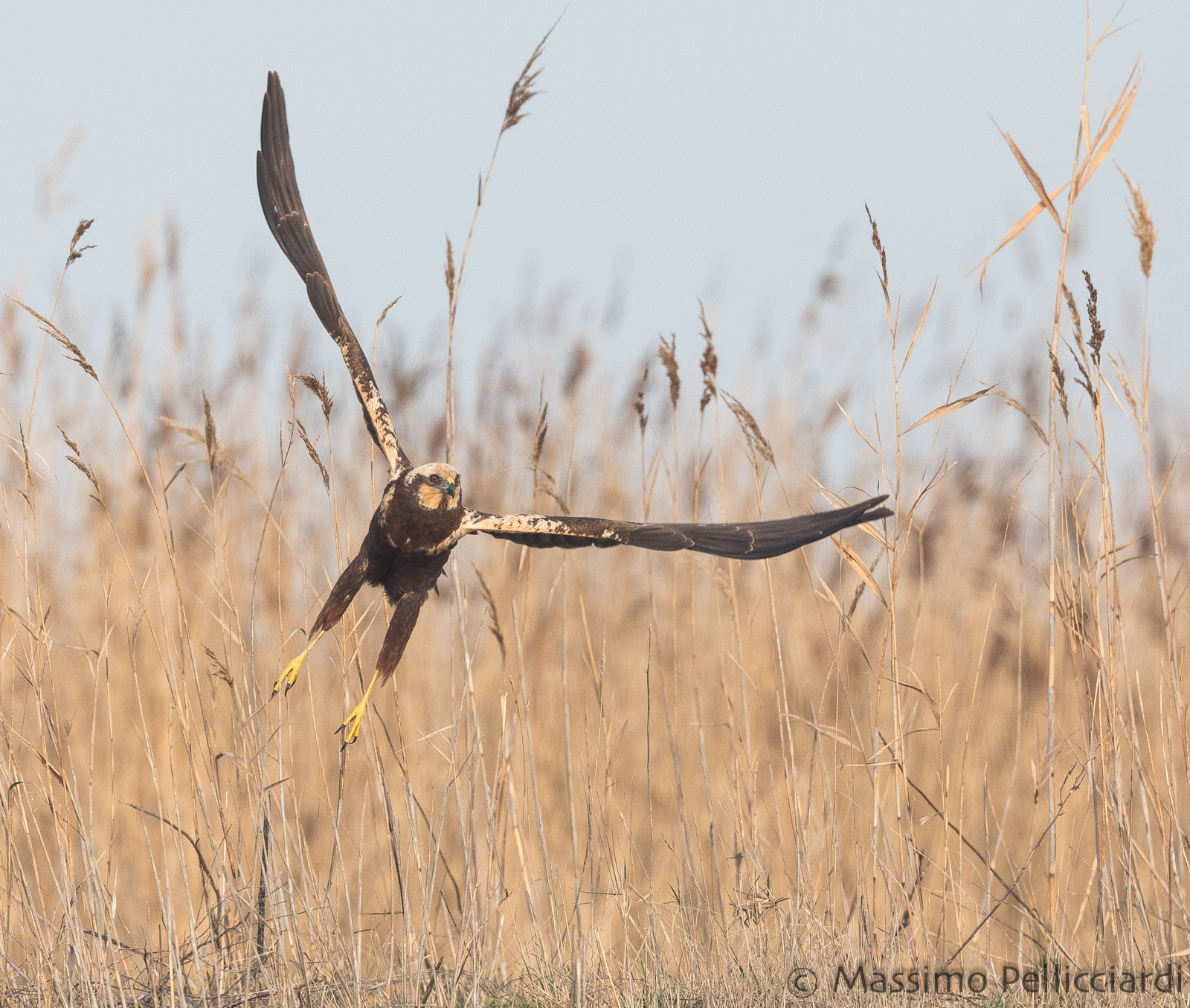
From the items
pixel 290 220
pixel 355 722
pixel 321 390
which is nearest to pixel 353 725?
pixel 355 722

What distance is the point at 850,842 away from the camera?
16.8 ft

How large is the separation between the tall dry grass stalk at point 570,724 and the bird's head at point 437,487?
1.01 ft

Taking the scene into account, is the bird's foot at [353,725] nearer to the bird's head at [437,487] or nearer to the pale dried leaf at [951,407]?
the bird's head at [437,487]

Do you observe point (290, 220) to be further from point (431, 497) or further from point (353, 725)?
point (353, 725)

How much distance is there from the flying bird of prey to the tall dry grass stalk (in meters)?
0.21

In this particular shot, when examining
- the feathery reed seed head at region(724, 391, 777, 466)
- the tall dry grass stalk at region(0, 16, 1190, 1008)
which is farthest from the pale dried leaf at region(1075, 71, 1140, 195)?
the feathery reed seed head at region(724, 391, 777, 466)

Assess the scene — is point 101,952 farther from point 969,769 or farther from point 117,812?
point 969,769

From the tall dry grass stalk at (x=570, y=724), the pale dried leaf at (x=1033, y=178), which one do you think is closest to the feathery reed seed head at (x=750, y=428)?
the tall dry grass stalk at (x=570, y=724)

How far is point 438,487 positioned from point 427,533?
11cm

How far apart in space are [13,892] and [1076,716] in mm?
4897

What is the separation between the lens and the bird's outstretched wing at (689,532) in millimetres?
2340

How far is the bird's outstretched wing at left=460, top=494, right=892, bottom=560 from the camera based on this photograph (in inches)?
92.1

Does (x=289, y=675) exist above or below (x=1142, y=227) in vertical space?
below

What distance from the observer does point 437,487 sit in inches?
94.7
